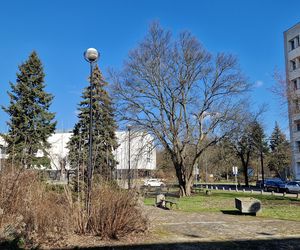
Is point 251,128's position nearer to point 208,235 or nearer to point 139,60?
point 139,60

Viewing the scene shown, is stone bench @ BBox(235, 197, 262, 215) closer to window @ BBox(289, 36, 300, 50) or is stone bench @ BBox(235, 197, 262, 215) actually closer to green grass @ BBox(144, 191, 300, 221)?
green grass @ BBox(144, 191, 300, 221)

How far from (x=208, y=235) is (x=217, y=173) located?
8045 centimetres

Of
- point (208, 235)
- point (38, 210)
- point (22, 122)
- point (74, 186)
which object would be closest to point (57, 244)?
point (38, 210)

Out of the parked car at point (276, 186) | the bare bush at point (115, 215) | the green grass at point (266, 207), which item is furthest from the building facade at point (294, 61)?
the bare bush at point (115, 215)

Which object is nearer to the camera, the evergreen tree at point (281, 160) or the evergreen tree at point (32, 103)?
the evergreen tree at point (32, 103)

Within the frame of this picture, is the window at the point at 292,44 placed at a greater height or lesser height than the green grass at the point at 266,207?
greater

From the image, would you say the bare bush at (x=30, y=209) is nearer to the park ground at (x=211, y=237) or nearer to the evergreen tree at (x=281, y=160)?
the park ground at (x=211, y=237)

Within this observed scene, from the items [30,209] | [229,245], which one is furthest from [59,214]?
[229,245]

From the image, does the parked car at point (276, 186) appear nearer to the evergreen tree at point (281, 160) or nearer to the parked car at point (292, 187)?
the parked car at point (292, 187)

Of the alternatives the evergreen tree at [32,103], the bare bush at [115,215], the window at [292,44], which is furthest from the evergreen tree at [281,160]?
the bare bush at [115,215]

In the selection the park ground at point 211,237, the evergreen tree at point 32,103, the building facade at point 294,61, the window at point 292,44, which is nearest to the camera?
the park ground at point 211,237

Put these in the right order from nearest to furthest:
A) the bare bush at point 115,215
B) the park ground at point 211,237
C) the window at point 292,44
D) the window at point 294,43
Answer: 1. the park ground at point 211,237
2. the bare bush at point 115,215
3. the window at point 294,43
4. the window at point 292,44

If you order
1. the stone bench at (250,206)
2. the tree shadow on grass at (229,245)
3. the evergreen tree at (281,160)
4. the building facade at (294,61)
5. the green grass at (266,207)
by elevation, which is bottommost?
the green grass at (266,207)

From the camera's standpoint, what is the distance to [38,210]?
7.64 metres
